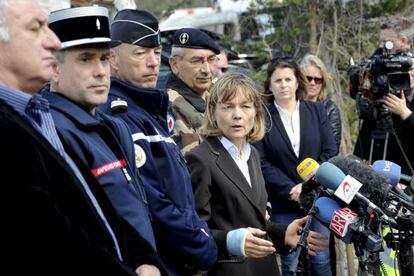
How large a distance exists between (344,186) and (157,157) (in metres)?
0.95

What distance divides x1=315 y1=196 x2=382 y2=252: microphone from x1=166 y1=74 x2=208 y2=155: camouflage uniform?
82 centimetres

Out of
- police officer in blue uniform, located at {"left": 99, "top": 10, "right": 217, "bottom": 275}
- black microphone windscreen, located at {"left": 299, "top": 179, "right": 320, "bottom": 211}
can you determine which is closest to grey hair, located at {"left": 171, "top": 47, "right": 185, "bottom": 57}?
police officer in blue uniform, located at {"left": 99, "top": 10, "right": 217, "bottom": 275}

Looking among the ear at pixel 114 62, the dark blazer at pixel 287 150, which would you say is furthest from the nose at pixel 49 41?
the dark blazer at pixel 287 150

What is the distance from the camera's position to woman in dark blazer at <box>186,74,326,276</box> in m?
3.81

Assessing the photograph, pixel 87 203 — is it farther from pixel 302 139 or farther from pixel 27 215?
pixel 302 139

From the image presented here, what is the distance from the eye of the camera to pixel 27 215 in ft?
7.06

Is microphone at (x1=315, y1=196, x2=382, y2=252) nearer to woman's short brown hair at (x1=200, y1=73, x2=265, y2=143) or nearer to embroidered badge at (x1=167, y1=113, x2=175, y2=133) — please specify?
woman's short brown hair at (x1=200, y1=73, x2=265, y2=143)

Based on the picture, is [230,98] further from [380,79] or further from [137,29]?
[380,79]

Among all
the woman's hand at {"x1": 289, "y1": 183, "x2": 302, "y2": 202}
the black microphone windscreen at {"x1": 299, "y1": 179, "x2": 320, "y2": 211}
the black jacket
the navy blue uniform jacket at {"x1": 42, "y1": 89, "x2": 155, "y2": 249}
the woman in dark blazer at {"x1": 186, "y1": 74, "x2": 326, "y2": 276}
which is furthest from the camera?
the black jacket

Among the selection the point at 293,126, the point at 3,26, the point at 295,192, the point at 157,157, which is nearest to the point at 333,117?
the point at 293,126

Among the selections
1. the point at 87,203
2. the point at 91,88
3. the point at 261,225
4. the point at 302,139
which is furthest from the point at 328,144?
the point at 87,203

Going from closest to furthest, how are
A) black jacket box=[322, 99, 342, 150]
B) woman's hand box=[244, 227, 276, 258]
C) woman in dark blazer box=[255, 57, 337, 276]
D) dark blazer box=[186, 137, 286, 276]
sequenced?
woman's hand box=[244, 227, 276, 258]
dark blazer box=[186, 137, 286, 276]
woman in dark blazer box=[255, 57, 337, 276]
black jacket box=[322, 99, 342, 150]

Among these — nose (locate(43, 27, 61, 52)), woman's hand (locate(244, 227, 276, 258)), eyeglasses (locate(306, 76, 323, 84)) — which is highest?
nose (locate(43, 27, 61, 52))

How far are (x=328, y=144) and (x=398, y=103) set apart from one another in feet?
1.97
